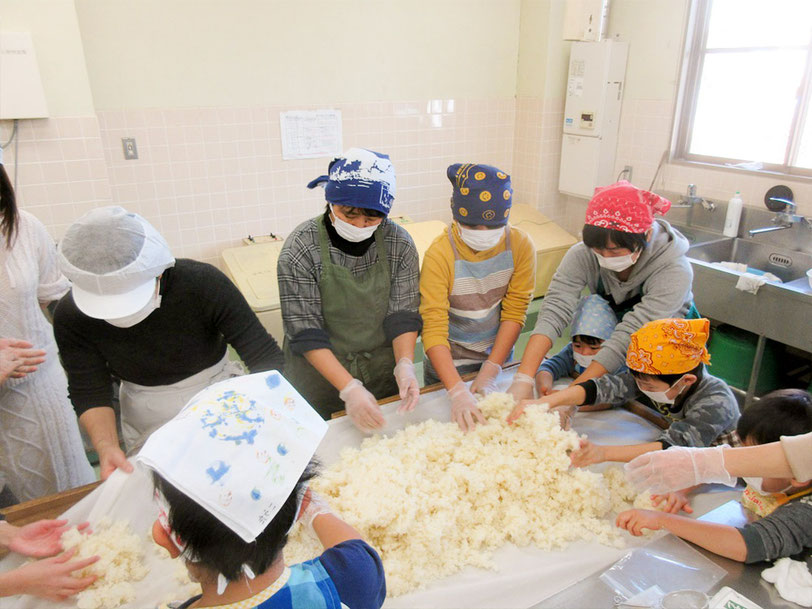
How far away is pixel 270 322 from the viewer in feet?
11.3

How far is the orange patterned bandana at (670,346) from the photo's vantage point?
1.75 meters

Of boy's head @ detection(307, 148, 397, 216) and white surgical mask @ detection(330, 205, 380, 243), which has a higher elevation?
boy's head @ detection(307, 148, 397, 216)

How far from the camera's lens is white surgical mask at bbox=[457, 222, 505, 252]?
2.03 meters

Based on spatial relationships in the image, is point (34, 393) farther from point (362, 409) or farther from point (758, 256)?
point (758, 256)

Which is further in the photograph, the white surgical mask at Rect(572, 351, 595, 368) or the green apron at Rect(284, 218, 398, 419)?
the white surgical mask at Rect(572, 351, 595, 368)

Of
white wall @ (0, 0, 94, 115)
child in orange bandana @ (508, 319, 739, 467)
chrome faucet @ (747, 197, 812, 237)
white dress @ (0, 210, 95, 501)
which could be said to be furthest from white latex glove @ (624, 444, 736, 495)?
white wall @ (0, 0, 94, 115)

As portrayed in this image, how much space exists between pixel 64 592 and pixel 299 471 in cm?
76

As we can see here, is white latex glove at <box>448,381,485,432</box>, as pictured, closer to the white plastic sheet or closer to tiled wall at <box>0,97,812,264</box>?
the white plastic sheet

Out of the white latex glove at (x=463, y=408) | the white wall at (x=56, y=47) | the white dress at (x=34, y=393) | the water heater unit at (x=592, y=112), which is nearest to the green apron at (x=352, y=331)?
the white latex glove at (x=463, y=408)

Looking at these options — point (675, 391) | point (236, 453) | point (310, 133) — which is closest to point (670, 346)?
point (675, 391)

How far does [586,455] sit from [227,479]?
46.5 inches

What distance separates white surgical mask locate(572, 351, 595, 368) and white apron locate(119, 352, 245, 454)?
1.39 m

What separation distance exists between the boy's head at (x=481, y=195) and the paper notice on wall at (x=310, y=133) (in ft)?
7.65

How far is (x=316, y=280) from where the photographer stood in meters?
1.99
